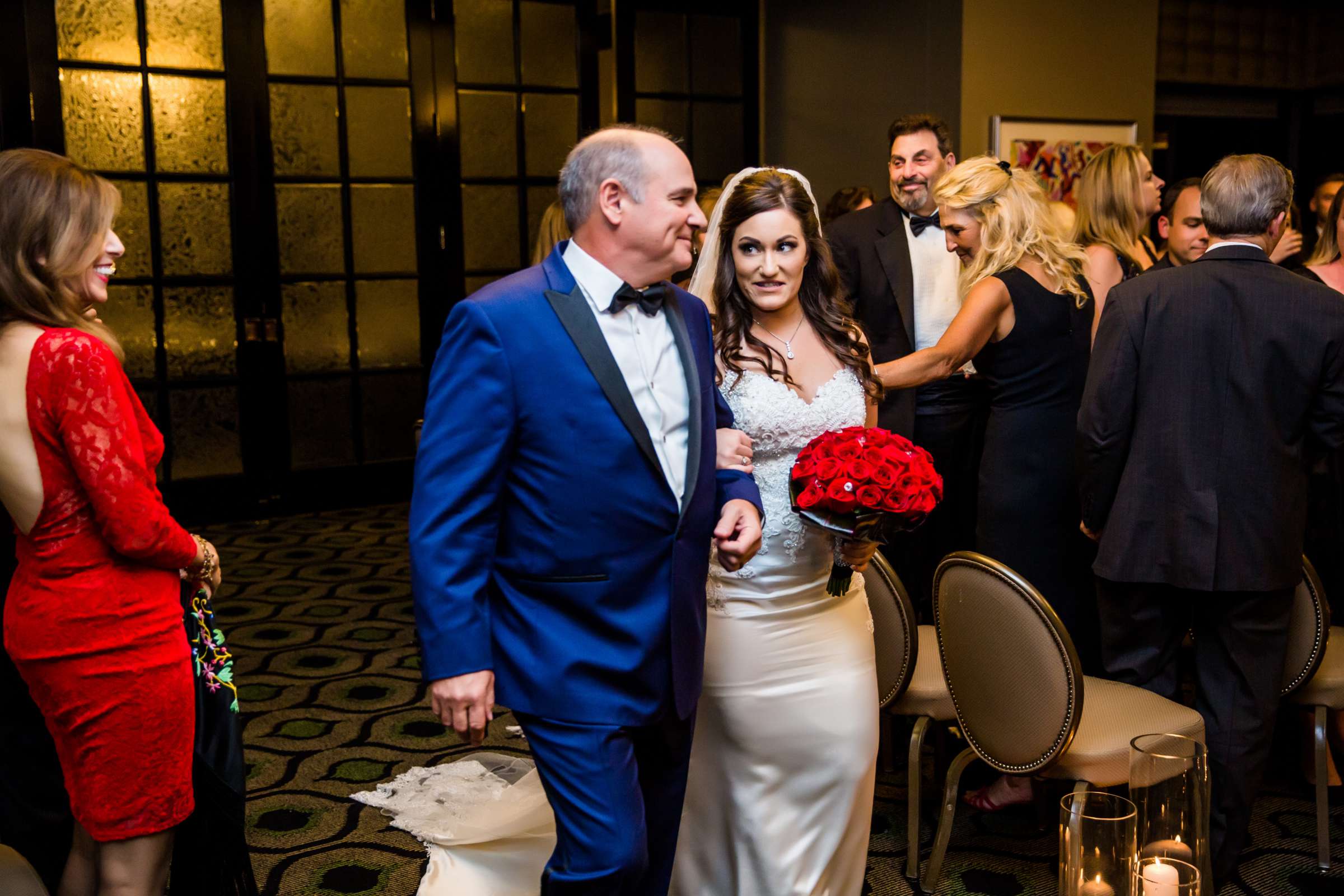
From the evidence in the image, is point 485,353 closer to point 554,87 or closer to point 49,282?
point 49,282

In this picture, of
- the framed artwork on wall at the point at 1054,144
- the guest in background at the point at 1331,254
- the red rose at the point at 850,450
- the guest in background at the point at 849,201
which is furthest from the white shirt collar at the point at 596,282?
the framed artwork on wall at the point at 1054,144

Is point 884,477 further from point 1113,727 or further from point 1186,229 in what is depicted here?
point 1186,229

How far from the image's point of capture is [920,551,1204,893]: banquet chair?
267 cm

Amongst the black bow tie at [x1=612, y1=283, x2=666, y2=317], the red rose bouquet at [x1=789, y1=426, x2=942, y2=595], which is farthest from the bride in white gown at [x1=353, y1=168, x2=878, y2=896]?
the black bow tie at [x1=612, y1=283, x2=666, y2=317]

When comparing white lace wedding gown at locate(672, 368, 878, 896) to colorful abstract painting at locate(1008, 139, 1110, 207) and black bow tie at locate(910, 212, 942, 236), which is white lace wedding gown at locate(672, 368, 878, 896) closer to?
black bow tie at locate(910, 212, 942, 236)

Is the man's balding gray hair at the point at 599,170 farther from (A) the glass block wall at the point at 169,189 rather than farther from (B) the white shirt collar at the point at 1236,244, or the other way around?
(A) the glass block wall at the point at 169,189

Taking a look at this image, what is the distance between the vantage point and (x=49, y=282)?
2201 mm

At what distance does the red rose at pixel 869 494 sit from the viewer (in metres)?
2.35

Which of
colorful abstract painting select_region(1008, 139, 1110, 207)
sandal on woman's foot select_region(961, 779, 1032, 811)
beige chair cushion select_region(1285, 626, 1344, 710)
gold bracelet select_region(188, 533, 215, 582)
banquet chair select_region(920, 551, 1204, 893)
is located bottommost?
sandal on woman's foot select_region(961, 779, 1032, 811)

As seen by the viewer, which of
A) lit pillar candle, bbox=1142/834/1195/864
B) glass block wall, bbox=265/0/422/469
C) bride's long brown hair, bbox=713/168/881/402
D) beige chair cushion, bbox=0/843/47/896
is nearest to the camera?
lit pillar candle, bbox=1142/834/1195/864

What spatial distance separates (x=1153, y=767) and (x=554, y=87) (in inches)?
288

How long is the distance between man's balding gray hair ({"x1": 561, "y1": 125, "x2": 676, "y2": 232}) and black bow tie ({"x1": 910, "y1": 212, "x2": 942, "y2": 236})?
101 inches

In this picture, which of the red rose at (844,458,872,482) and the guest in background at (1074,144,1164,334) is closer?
the red rose at (844,458,872,482)

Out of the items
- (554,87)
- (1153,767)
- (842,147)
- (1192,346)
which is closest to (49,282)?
(1153,767)
